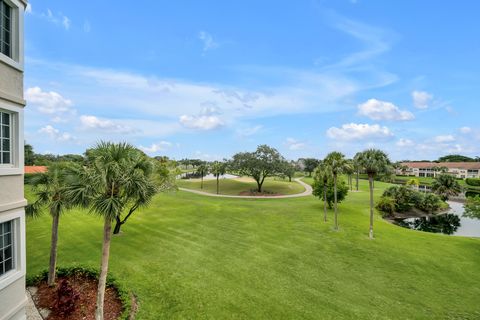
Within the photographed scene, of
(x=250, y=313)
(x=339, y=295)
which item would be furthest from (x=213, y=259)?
(x=339, y=295)

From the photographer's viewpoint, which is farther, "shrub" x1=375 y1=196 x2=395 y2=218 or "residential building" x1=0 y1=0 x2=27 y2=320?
"shrub" x1=375 y1=196 x2=395 y2=218

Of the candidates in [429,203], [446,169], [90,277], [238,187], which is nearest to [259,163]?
[238,187]

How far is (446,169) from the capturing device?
98375mm

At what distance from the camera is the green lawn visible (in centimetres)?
1319

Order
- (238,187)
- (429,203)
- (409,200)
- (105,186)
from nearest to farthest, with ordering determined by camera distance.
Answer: (105,186)
(409,200)
(429,203)
(238,187)

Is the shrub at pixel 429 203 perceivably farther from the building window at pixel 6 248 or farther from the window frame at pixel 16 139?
the window frame at pixel 16 139

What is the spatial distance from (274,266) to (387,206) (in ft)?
112

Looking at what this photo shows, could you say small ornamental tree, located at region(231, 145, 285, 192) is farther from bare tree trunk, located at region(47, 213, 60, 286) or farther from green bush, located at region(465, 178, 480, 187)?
green bush, located at region(465, 178, 480, 187)

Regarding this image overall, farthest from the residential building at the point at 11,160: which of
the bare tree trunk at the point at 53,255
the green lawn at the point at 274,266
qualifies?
the green lawn at the point at 274,266


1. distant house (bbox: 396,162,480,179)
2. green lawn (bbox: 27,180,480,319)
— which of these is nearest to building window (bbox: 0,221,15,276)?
green lawn (bbox: 27,180,480,319)

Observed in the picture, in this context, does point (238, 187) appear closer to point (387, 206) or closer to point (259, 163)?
point (259, 163)

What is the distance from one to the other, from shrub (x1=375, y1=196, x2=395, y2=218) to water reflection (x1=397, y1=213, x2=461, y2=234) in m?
2.18

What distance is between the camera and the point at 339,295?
1466 cm

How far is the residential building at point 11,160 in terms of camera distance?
8367 mm
